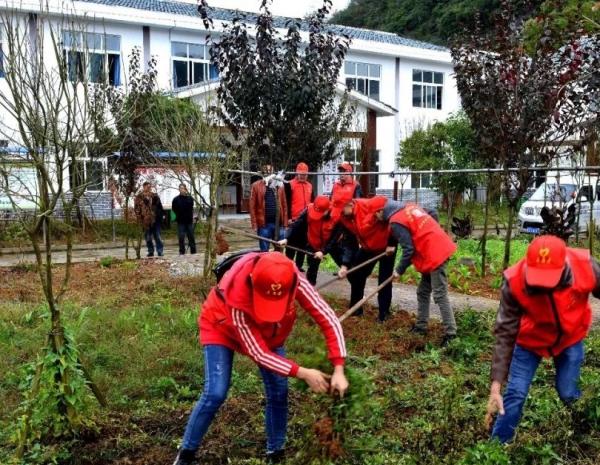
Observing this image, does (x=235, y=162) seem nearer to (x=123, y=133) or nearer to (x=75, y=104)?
(x=123, y=133)

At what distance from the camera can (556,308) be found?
11.9 ft

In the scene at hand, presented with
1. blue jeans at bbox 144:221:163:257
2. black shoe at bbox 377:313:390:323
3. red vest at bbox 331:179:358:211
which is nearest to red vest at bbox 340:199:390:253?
red vest at bbox 331:179:358:211

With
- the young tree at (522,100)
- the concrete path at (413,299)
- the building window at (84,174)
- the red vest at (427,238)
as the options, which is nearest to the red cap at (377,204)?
the red vest at (427,238)

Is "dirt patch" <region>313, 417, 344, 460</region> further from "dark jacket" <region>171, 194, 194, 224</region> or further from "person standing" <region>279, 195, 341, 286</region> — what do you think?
"dark jacket" <region>171, 194, 194, 224</region>

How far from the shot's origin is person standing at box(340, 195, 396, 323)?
23.5ft

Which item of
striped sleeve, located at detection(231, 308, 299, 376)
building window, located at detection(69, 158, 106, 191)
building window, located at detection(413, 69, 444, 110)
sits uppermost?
building window, located at detection(413, 69, 444, 110)

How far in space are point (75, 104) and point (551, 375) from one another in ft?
13.7

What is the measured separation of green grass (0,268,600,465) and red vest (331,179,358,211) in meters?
1.33

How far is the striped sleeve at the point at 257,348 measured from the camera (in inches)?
138

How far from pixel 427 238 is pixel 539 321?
285cm

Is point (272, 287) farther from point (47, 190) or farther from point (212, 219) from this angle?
point (212, 219)

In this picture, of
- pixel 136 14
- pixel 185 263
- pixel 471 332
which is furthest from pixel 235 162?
pixel 136 14

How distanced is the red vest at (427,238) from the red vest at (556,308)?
2703 millimetres

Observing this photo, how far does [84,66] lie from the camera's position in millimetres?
Answer: 4934
